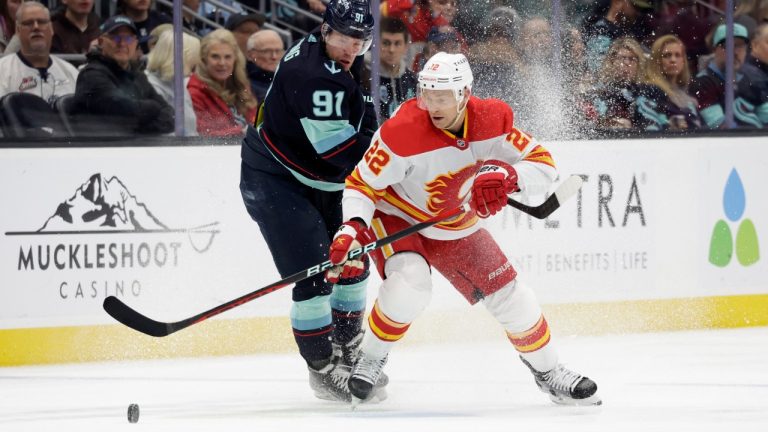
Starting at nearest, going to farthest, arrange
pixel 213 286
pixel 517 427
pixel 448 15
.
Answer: pixel 517 427, pixel 213 286, pixel 448 15

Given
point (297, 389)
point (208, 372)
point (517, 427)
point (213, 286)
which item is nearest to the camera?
point (517, 427)

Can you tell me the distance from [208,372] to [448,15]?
1.90 metres

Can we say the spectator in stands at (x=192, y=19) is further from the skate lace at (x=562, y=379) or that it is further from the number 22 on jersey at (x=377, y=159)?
the skate lace at (x=562, y=379)

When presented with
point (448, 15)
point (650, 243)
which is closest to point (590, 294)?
point (650, 243)

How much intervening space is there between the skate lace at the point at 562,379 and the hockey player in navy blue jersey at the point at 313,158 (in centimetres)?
65

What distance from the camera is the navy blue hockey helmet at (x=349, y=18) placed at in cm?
413

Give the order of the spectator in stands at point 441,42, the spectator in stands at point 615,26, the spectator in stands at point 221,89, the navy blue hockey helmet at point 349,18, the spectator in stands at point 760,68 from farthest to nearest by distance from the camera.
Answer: the spectator in stands at point 760,68, the spectator in stands at point 615,26, the spectator in stands at point 441,42, the spectator in stands at point 221,89, the navy blue hockey helmet at point 349,18

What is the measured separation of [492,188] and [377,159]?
341 mm

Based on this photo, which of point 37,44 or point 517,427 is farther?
point 37,44

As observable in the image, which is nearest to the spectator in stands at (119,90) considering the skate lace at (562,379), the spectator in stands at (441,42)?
the spectator in stands at (441,42)

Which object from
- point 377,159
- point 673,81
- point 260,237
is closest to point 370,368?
point 377,159

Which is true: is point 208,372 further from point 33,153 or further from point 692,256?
point 692,256

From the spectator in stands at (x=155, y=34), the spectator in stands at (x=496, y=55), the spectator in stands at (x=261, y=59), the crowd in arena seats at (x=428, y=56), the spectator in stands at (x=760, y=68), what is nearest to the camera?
the crowd in arena seats at (x=428, y=56)

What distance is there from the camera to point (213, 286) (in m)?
5.57
